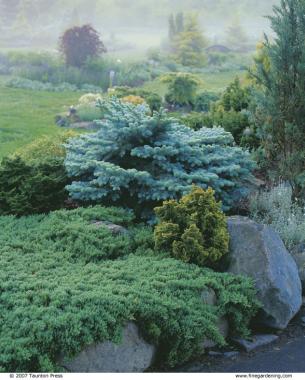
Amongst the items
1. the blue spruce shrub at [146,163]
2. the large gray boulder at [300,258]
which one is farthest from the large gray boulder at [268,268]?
the blue spruce shrub at [146,163]

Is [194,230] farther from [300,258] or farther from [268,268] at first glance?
[300,258]

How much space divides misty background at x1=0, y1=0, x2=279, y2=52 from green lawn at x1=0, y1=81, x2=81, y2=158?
42.1ft

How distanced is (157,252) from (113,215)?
0.89 metres

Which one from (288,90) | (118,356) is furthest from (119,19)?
(118,356)

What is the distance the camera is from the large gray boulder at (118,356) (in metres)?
4.62

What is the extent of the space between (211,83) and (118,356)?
62.2 feet

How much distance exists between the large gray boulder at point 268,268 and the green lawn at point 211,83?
13467mm

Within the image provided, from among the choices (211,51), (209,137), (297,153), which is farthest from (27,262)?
(211,51)

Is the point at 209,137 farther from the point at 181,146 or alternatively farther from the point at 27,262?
the point at 27,262

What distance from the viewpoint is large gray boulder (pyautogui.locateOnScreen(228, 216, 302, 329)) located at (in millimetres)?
5668

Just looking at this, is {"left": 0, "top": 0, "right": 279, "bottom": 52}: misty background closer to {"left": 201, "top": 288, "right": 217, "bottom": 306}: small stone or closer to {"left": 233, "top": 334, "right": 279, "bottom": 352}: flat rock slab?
{"left": 201, "top": 288, "right": 217, "bottom": 306}: small stone

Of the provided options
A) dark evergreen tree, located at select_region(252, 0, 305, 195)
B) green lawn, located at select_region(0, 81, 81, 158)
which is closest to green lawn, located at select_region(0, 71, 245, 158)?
green lawn, located at select_region(0, 81, 81, 158)

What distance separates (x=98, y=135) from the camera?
765cm

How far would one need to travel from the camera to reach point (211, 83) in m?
22.8
